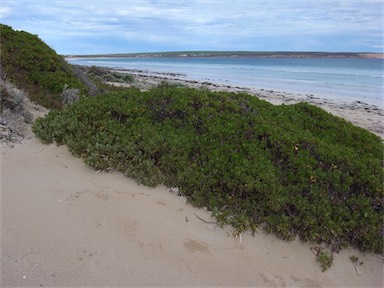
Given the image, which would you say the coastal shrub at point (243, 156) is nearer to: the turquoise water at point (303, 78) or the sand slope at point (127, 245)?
the sand slope at point (127, 245)

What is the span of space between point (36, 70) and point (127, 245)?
745 cm

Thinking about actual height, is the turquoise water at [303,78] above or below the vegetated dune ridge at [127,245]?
below

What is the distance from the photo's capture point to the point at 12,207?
4.43 m

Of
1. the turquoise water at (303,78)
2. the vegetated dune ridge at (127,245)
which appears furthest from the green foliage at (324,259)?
the turquoise water at (303,78)

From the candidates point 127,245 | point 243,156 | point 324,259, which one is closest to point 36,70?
point 243,156

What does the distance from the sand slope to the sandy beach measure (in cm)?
1

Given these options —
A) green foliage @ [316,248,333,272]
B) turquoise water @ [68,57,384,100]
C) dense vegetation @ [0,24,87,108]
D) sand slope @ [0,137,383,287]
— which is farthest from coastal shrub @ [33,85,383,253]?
turquoise water @ [68,57,384,100]

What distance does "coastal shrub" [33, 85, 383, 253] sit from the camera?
175 inches

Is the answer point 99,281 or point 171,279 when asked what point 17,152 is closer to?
point 99,281

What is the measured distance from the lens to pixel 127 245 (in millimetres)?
4062

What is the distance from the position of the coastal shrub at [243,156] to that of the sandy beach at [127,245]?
22 centimetres

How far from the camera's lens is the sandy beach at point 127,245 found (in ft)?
12.1

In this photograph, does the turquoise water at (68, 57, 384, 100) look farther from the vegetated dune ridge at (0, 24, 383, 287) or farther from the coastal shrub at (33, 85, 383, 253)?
the vegetated dune ridge at (0, 24, 383, 287)

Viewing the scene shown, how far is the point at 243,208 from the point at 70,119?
10.4ft
